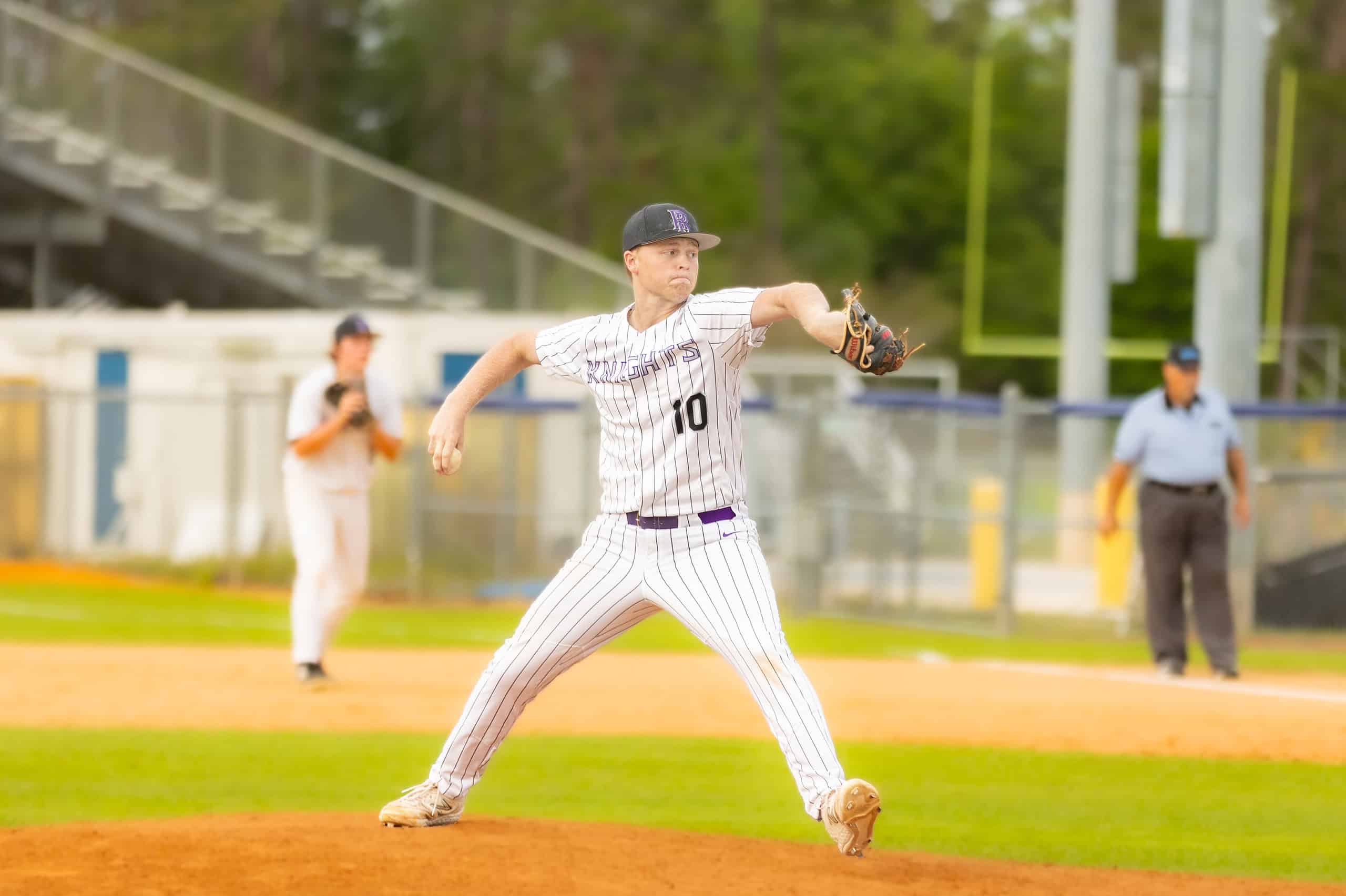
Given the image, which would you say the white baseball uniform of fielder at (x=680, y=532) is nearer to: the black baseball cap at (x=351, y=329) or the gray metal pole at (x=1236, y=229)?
the black baseball cap at (x=351, y=329)

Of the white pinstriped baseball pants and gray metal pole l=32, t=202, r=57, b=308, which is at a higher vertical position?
gray metal pole l=32, t=202, r=57, b=308

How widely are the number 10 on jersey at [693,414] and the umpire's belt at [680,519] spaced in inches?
10.7

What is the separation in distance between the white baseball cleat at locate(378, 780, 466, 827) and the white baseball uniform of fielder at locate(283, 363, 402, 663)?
14.1 feet

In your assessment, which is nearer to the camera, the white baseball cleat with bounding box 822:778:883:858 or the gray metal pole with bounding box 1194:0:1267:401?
the white baseball cleat with bounding box 822:778:883:858

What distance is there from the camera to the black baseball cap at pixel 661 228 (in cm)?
616

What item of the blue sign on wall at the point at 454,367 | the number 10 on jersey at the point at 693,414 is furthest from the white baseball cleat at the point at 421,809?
the blue sign on wall at the point at 454,367

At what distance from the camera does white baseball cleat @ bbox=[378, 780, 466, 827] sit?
21.7 feet

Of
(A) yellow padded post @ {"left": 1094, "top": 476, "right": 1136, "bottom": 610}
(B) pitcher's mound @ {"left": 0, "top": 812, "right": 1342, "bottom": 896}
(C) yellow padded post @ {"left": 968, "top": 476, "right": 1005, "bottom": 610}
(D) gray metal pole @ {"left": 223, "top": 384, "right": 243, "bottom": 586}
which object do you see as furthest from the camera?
(D) gray metal pole @ {"left": 223, "top": 384, "right": 243, "bottom": 586}

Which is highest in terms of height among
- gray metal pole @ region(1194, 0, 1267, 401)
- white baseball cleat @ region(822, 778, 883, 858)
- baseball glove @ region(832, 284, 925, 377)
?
gray metal pole @ region(1194, 0, 1267, 401)

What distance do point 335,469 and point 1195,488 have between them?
519 cm

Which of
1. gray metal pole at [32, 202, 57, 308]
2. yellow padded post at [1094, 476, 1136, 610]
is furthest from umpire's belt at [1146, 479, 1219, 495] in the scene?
gray metal pole at [32, 202, 57, 308]

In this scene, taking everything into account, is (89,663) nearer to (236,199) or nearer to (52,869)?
(52,869)

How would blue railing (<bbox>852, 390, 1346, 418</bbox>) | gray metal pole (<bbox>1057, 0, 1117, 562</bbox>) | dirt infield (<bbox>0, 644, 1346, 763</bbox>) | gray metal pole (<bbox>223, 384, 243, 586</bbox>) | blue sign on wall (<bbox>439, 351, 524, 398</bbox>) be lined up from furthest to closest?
gray metal pole (<bbox>1057, 0, 1117, 562</bbox>), blue sign on wall (<bbox>439, 351, 524, 398</bbox>), gray metal pole (<bbox>223, 384, 243, 586</bbox>), blue railing (<bbox>852, 390, 1346, 418</bbox>), dirt infield (<bbox>0, 644, 1346, 763</bbox>)

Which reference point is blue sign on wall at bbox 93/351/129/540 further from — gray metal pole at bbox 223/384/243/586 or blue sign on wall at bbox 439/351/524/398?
blue sign on wall at bbox 439/351/524/398
